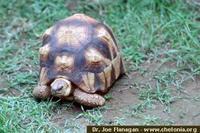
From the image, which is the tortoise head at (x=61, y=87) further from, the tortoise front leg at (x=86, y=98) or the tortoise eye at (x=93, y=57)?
the tortoise eye at (x=93, y=57)

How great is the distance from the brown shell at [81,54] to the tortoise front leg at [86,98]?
4 centimetres

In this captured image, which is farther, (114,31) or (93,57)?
(114,31)

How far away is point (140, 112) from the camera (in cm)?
384

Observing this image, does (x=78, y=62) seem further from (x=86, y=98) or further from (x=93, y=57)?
(x=86, y=98)

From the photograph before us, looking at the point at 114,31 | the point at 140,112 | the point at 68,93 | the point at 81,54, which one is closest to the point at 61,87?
the point at 68,93

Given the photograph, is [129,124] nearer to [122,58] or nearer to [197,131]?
[197,131]

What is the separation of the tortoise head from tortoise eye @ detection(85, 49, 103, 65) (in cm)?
22

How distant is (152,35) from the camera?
193 inches

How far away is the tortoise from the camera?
383cm

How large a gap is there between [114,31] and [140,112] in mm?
1396

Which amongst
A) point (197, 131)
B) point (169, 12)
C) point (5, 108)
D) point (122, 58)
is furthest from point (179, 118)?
point (169, 12)

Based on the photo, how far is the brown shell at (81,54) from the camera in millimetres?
3848

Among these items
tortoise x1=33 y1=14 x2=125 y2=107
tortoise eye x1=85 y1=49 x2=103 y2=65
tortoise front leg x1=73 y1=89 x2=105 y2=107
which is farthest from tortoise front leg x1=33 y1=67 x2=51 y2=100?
tortoise eye x1=85 y1=49 x2=103 y2=65

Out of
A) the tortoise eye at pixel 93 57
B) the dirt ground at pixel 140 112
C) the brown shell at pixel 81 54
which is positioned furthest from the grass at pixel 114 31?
the tortoise eye at pixel 93 57
